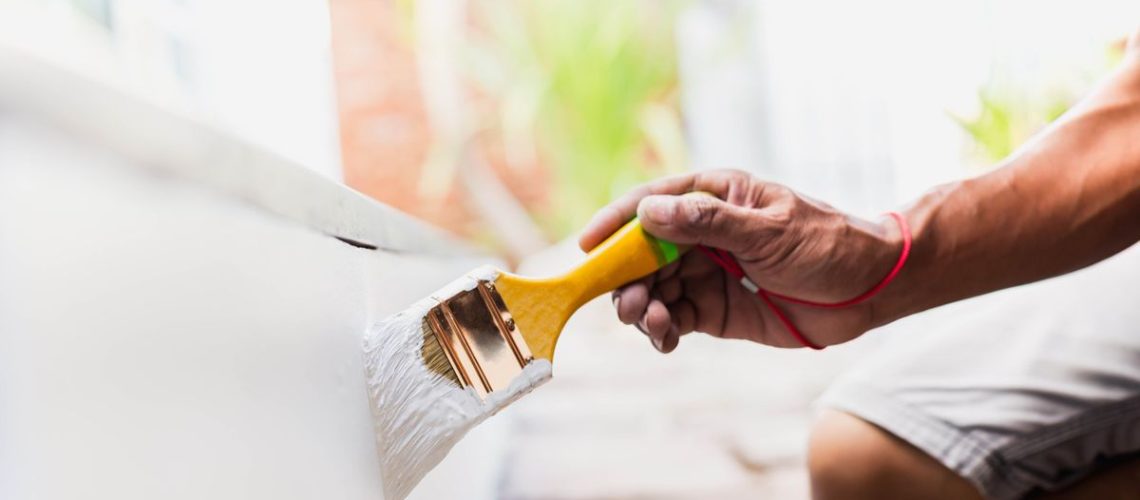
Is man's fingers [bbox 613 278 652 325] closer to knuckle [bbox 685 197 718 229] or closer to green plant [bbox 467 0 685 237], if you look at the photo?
knuckle [bbox 685 197 718 229]

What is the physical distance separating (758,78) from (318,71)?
5.56 ft

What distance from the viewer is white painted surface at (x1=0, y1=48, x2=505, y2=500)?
269 millimetres

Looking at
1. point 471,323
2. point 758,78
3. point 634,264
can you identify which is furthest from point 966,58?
point 471,323

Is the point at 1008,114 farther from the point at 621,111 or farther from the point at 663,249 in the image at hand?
the point at 663,249

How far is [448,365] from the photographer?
2.10 ft

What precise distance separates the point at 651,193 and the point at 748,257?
109 mm

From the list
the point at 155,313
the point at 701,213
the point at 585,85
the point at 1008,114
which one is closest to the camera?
the point at 155,313

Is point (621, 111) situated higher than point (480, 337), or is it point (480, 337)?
point (621, 111)

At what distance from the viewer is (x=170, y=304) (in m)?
0.34

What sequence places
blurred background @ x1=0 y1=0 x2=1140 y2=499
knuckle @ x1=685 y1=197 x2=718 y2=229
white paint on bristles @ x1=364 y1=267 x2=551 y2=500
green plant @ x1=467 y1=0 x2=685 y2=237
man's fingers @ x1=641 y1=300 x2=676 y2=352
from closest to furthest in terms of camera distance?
white paint on bristles @ x1=364 y1=267 x2=551 y2=500, knuckle @ x1=685 y1=197 x2=718 y2=229, man's fingers @ x1=641 y1=300 x2=676 y2=352, blurred background @ x1=0 y1=0 x2=1140 y2=499, green plant @ x1=467 y1=0 x2=685 y2=237

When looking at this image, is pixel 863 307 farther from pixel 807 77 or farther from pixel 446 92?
pixel 446 92

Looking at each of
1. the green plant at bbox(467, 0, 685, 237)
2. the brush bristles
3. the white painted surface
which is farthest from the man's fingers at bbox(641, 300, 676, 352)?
the green plant at bbox(467, 0, 685, 237)

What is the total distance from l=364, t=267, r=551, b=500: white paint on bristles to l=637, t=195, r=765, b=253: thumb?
241 mm

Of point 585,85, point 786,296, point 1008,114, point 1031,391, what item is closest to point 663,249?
point 786,296
